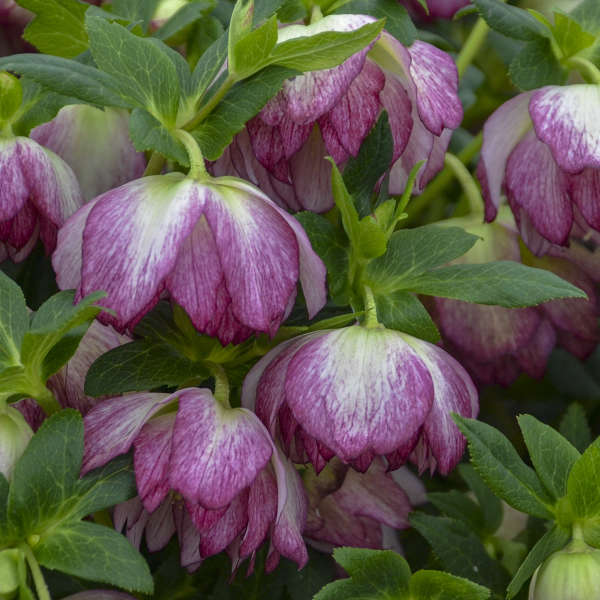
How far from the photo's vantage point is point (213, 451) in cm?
47

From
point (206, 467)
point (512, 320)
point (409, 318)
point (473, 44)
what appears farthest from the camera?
point (473, 44)

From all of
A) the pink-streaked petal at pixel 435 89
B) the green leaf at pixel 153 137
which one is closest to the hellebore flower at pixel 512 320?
the pink-streaked petal at pixel 435 89

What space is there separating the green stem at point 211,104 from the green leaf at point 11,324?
12 centimetres

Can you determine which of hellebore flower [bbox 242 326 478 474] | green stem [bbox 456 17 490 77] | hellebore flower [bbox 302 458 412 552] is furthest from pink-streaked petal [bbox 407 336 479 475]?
green stem [bbox 456 17 490 77]

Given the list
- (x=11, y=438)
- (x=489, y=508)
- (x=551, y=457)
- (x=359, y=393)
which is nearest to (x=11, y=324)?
(x=11, y=438)

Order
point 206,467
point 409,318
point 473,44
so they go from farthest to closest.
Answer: point 473,44
point 409,318
point 206,467

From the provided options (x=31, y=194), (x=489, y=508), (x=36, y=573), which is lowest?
(x=489, y=508)

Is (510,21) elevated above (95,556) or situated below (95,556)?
above

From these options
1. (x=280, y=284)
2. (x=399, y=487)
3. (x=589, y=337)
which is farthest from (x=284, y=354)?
(x=589, y=337)

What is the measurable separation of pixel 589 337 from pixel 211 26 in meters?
0.33

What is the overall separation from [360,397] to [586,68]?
0.28 m

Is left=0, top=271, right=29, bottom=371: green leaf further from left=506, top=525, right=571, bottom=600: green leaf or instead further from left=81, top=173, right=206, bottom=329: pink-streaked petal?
left=506, top=525, right=571, bottom=600: green leaf

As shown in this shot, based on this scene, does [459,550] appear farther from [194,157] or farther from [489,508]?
[194,157]

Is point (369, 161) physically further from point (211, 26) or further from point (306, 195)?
point (211, 26)
